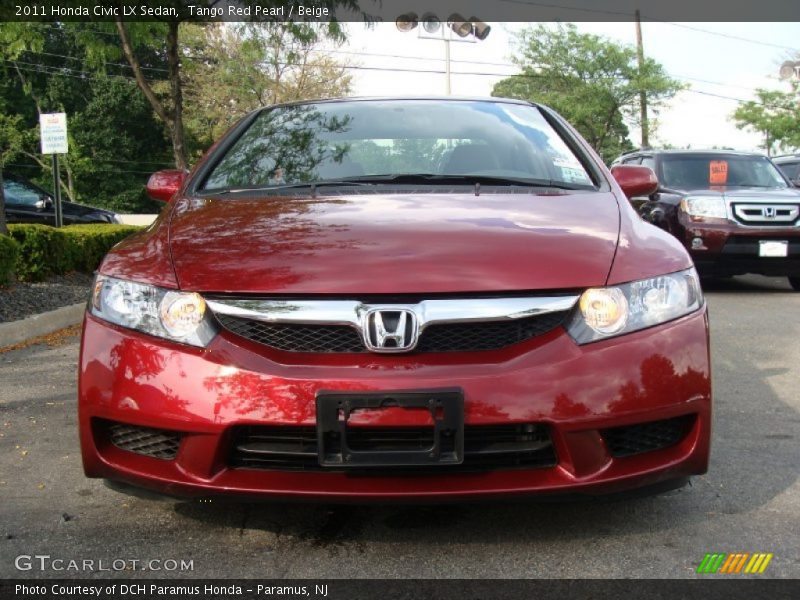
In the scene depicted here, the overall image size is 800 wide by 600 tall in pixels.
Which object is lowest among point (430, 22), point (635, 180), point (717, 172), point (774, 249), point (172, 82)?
point (774, 249)

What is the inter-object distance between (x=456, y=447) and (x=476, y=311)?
0.37m

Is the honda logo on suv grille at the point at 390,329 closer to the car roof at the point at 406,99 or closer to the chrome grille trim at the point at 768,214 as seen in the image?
the car roof at the point at 406,99

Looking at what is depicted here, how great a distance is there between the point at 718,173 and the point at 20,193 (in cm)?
1215

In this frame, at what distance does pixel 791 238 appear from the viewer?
30.5ft

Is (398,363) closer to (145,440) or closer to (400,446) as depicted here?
(400,446)

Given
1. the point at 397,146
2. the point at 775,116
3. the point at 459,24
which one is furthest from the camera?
the point at 775,116

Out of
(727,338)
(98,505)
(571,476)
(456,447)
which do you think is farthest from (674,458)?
(727,338)

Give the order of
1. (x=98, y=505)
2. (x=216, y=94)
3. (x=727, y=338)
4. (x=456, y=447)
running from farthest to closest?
(x=216, y=94)
(x=727, y=338)
(x=98, y=505)
(x=456, y=447)

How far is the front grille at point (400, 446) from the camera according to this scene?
2256 mm

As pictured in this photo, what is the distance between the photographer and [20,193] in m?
15.7

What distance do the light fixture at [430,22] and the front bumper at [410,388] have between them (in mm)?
18889

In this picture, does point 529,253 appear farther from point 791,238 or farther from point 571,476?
point 791,238

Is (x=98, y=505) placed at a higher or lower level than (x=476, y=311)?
lower

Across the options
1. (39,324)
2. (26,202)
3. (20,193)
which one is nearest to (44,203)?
(26,202)
